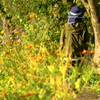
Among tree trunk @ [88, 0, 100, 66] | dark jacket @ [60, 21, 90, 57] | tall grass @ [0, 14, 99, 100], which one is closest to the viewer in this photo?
tall grass @ [0, 14, 99, 100]

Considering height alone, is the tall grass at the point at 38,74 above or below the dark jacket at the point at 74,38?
below

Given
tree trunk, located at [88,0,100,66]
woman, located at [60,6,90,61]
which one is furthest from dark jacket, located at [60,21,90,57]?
tree trunk, located at [88,0,100,66]

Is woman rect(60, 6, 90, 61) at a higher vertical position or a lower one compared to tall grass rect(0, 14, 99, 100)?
higher

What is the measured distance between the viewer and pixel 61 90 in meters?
3.80

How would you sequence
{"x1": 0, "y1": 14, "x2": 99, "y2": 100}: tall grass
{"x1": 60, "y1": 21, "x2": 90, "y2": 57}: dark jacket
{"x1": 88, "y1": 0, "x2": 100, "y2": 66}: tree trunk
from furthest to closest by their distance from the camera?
{"x1": 88, "y1": 0, "x2": 100, "y2": 66}: tree trunk → {"x1": 60, "y1": 21, "x2": 90, "y2": 57}: dark jacket → {"x1": 0, "y1": 14, "x2": 99, "y2": 100}: tall grass

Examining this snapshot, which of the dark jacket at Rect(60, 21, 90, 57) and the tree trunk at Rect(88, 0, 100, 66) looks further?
the tree trunk at Rect(88, 0, 100, 66)

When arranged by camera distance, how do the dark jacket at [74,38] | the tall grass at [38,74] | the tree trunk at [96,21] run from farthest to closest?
the tree trunk at [96,21] < the dark jacket at [74,38] < the tall grass at [38,74]

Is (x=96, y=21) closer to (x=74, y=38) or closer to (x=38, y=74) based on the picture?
(x=74, y=38)

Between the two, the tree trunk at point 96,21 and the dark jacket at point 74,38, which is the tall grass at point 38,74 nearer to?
the dark jacket at point 74,38

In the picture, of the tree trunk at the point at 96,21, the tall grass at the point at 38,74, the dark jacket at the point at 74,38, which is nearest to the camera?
the tall grass at the point at 38,74

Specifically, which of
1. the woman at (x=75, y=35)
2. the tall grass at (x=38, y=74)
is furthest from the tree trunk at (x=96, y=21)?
the woman at (x=75, y=35)

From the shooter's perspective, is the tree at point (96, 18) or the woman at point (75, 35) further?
the tree at point (96, 18)

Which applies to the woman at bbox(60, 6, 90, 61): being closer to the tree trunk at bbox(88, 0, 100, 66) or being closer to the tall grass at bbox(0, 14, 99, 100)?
the tall grass at bbox(0, 14, 99, 100)

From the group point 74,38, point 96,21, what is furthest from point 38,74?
point 96,21
